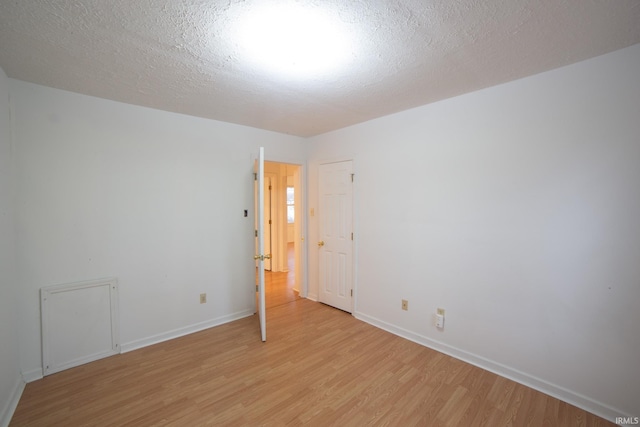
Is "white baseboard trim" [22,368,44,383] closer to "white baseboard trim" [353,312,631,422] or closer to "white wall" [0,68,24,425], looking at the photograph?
"white wall" [0,68,24,425]

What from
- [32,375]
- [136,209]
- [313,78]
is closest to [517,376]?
[313,78]

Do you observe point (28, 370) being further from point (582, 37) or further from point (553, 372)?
point (582, 37)

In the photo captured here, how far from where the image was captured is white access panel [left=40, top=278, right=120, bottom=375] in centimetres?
230

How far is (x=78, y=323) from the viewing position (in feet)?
7.99

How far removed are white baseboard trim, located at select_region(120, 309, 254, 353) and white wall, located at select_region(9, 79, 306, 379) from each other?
0.04ft

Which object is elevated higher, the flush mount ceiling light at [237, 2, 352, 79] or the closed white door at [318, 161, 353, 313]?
the flush mount ceiling light at [237, 2, 352, 79]

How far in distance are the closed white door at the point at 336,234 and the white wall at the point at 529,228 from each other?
55cm

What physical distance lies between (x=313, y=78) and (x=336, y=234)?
216 cm

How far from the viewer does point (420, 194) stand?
9.30 feet

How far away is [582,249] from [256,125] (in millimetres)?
3476

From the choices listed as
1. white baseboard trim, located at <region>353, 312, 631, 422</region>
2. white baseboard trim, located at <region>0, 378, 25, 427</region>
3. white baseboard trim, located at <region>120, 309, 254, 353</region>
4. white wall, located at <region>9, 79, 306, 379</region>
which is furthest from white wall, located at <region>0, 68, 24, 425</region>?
white baseboard trim, located at <region>353, 312, 631, 422</region>

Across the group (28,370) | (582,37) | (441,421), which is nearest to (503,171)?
(582,37)

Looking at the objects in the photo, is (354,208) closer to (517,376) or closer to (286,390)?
(286,390)

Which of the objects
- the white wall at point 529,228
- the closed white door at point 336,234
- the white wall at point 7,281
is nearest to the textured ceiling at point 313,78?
the white wall at point 529,228
